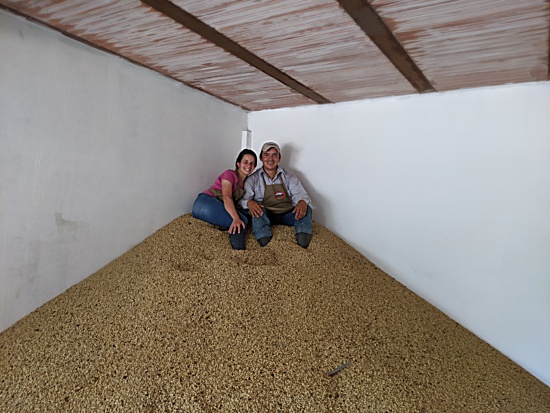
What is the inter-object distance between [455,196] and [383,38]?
1076 millimetres

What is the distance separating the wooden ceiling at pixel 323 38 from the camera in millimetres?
1340

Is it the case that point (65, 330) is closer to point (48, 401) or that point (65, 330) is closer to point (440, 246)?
point (48, 401)

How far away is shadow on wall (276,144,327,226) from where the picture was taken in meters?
2.69

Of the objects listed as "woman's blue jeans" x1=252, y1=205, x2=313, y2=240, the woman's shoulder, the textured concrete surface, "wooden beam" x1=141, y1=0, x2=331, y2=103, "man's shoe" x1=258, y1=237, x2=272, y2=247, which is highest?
"wooden beam" x1=141, y1=0, x2=331, y2=103

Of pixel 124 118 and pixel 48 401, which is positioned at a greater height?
pixel 124 118

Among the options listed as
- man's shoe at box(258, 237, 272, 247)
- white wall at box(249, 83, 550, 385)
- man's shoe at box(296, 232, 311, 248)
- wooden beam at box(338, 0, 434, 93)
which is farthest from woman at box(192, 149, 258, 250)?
wooden beam at box(338, 0, 434, 93)

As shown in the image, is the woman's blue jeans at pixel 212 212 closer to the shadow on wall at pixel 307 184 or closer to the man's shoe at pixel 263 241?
the man's shoe at pixel 263 241

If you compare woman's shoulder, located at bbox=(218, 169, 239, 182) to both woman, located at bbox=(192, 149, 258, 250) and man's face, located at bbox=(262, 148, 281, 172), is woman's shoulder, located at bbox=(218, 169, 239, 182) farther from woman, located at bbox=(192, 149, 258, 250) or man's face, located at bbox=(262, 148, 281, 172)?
man's face, located at bbox=(262, 148, 281, 172)

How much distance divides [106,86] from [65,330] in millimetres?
1196

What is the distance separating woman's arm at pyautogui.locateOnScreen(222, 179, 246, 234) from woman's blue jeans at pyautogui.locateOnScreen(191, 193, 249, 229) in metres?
0.04

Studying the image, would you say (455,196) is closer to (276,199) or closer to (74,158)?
(276,199)

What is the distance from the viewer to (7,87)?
151 cm

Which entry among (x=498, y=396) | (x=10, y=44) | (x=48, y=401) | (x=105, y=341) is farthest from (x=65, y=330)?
(x=498, y=396)

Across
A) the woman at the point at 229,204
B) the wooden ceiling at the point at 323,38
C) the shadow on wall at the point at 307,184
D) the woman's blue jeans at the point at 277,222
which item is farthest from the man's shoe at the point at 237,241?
the wooden ceiling at the point at 323,38
